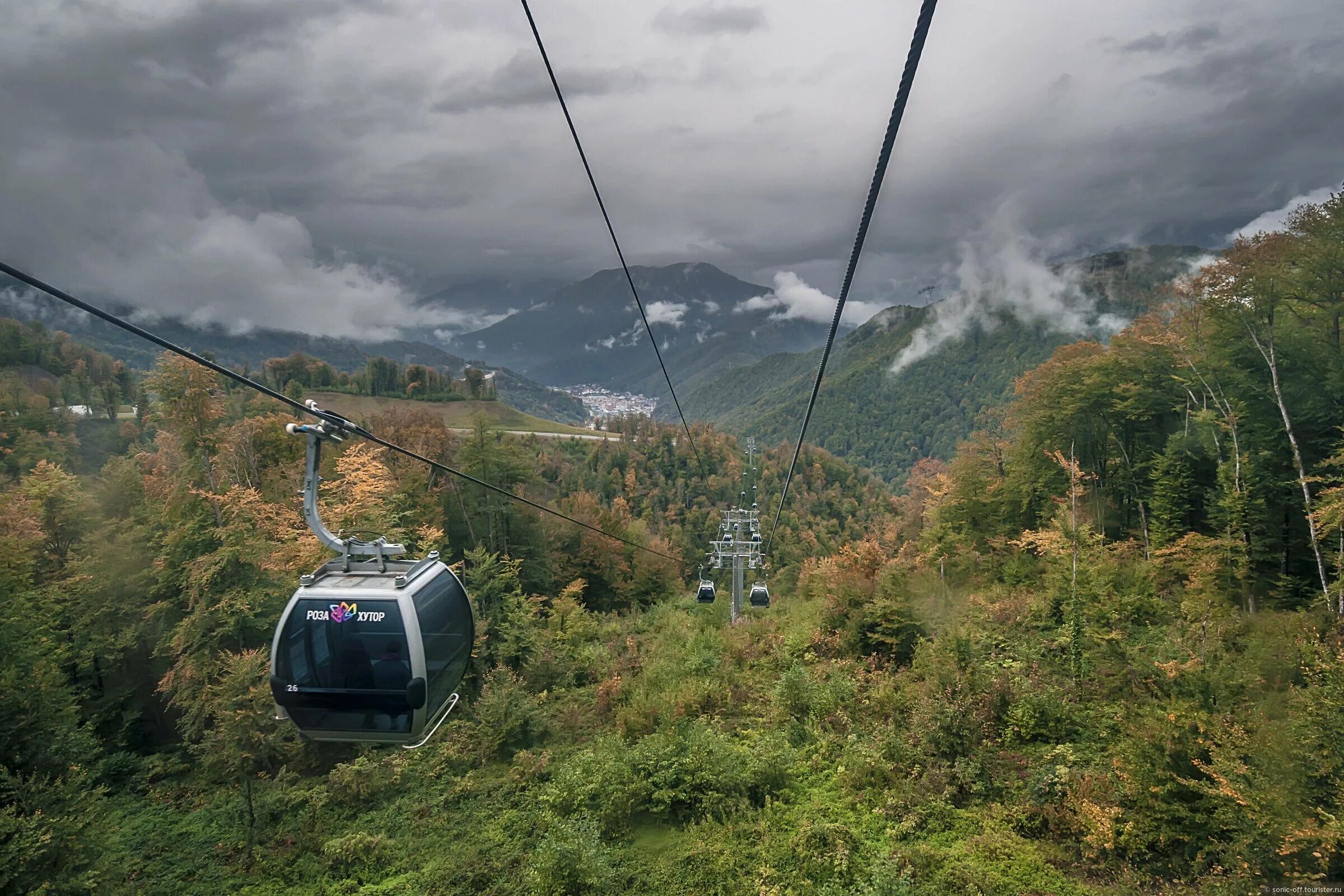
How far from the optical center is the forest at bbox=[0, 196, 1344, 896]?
9.11m

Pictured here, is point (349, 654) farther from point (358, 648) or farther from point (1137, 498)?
point (1137, 498)

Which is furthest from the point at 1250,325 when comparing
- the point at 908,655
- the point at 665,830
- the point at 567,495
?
the point at 567,495

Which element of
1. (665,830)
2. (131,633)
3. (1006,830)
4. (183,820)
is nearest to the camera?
(1006,830)

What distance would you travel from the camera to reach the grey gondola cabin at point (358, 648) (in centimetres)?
604

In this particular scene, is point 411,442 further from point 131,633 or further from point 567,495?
point 567,495

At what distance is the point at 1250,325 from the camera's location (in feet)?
60.2

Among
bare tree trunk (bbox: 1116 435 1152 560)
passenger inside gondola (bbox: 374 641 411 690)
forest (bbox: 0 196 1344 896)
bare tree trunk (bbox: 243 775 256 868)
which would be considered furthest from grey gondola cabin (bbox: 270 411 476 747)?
bare tree trunk (bbox: 1116 435 1152 560)

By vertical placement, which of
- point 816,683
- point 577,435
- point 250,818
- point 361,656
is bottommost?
point 250,818

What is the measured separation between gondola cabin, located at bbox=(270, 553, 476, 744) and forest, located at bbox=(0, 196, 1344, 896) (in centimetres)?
563

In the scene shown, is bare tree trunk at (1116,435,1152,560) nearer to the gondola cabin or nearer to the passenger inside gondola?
the gondola cabin

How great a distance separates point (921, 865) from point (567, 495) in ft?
195

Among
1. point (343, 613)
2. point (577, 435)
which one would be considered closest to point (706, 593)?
point (343, 613)

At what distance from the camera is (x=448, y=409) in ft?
387

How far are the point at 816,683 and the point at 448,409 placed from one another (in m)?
114
